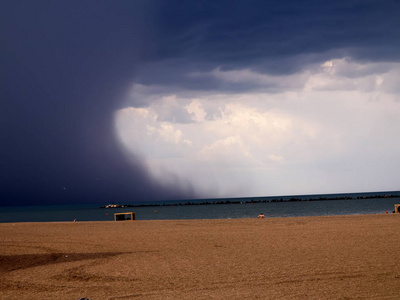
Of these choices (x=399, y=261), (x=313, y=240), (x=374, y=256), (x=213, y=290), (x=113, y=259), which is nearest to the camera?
(x=213, y=290)

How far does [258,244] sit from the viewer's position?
18.7 meters

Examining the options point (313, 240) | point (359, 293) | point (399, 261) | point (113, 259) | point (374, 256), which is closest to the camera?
point (359, 293)

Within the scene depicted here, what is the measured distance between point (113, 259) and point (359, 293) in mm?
9358

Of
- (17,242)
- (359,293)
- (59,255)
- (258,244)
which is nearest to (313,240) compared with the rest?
(258,244)

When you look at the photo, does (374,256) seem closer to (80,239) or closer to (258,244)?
(258,244)

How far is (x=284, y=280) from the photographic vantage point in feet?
36.3

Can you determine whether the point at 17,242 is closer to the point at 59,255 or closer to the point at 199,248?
Result: the point at 59,255

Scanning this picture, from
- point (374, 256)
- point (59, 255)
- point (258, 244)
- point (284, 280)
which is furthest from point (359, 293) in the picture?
point (59, 255)

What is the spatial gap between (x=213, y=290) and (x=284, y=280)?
211 centimetres

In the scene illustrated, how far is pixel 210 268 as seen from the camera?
43.5 feet

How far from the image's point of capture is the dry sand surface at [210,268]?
10102mm

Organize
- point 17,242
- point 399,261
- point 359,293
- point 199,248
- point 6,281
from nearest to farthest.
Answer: point 359,293
point 6,281
point 399,261
point 199,248
point 17,242

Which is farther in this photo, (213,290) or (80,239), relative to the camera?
(80,239)

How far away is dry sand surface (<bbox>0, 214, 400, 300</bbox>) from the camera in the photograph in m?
10.1
